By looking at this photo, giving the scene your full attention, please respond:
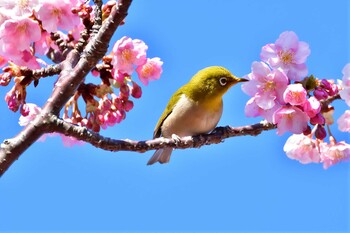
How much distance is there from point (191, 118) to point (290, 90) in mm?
1678

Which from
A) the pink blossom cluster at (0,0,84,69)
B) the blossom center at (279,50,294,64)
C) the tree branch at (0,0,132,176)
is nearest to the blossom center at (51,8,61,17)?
the pink blossom cluster at (0,0,84,69)

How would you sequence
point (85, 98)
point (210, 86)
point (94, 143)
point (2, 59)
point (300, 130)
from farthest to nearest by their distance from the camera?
point (210, 86), point (85, 98), point (2, 59), point (300, 130), point (94, 143)

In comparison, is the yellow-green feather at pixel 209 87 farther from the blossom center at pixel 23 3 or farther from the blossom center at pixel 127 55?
the blossom center at pixel 23 3

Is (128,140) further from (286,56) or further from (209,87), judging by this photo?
(209,87)

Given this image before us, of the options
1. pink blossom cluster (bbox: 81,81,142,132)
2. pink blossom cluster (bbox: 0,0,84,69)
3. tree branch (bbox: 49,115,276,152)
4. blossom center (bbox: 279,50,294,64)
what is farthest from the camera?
pink blossom cluster (bbox: 81,81,142,132)

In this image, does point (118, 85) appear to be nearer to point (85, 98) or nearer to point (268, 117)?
point (85, 98)

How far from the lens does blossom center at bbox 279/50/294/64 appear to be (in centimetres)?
320

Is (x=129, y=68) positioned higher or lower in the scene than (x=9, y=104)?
higher

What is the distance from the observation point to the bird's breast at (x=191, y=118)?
4.52 m

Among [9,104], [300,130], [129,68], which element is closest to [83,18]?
[129,68]

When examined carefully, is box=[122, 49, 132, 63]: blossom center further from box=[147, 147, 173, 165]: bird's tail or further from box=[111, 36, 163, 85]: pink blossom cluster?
box=[147, 147, 173, 165]: bird's tail

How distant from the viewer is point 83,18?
128 inches

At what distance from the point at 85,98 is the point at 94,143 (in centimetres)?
73

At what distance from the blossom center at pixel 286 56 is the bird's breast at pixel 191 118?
4.38 ft
